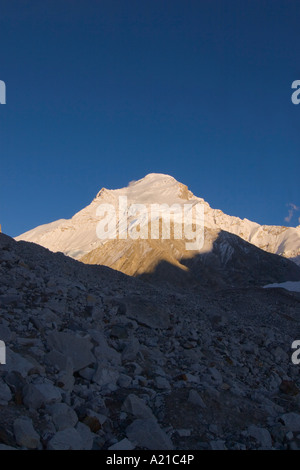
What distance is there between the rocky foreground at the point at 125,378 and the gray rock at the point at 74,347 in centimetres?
2

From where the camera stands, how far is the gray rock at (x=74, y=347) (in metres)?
6.93

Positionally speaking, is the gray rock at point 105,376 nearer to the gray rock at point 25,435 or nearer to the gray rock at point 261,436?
the gray rock at point 25,435

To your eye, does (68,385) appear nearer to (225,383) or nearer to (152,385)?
(152,385)

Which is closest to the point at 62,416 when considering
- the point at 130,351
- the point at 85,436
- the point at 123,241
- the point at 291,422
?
the point at 85,436

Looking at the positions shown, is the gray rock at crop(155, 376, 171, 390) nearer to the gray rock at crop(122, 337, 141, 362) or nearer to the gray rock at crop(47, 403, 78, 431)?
the gray rock at crop(122, 337, 141, 362)

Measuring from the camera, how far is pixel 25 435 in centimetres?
461

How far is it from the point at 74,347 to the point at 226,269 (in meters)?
90.5

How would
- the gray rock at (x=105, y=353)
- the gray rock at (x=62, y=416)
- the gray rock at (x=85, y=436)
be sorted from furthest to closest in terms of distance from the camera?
1. the gray rock at (x=105, y=353)
2. the gray rock at (x=62, y=416)
3. the gray rock at (x=85, y=436)

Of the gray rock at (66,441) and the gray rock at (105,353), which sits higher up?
the gray rock at (105,353)

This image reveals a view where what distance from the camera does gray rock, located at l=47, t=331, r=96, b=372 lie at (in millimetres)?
6926

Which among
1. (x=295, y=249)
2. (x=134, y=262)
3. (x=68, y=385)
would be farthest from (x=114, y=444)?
(x=295, y=249)

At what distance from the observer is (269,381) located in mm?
9352

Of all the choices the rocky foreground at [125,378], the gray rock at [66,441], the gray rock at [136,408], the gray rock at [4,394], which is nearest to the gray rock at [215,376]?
the rocky foreground at [125,378]
